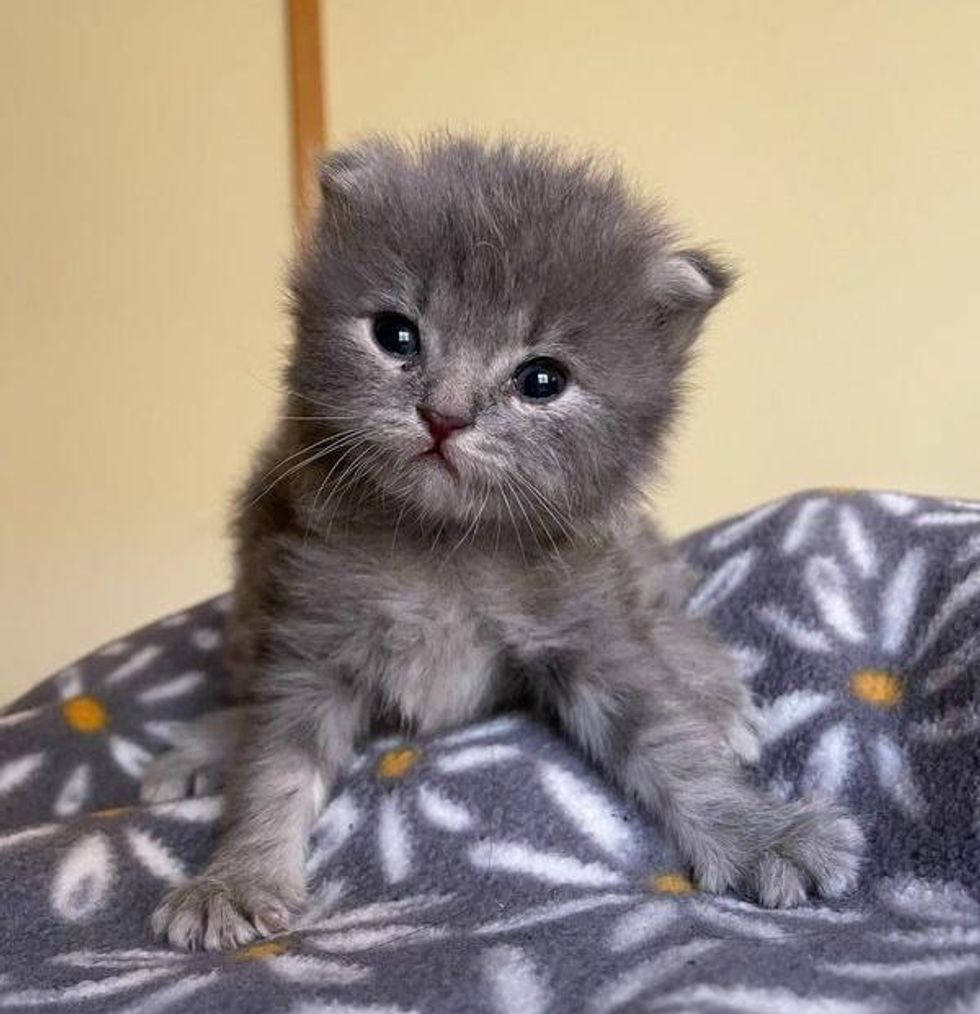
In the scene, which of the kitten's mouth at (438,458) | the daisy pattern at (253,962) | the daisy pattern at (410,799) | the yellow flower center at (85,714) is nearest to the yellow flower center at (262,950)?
the daisy pattern at (253,962)

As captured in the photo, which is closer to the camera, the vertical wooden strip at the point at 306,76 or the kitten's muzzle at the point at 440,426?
the kitten's muzzle at the point at 440,426

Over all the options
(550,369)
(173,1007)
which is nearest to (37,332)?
(550,369)

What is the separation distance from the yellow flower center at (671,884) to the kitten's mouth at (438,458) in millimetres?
366

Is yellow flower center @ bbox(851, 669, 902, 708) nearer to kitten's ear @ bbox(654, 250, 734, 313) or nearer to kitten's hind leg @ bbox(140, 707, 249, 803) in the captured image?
kitten's ear @ bbox(654, 250, 734, 313)

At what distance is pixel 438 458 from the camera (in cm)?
91

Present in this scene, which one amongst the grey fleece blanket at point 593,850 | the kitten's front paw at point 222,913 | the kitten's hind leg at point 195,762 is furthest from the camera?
the kitten's hind leg at point 195,762

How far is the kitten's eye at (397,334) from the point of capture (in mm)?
936

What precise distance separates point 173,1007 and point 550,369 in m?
0.54

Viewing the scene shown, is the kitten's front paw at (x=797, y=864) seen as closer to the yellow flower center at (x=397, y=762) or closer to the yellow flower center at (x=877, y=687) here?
the yellow flower center at (x=877, y=687)

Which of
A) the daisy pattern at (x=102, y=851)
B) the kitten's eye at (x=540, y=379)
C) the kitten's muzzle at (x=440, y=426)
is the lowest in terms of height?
the daisy pattern at (x=102, y=851)

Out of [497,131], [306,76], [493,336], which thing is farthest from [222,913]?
[306,76]

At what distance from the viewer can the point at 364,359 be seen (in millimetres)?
938

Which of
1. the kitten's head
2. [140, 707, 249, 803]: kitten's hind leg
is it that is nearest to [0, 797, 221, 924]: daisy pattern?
[140, 707, 249, 803]: kitten's hind leg

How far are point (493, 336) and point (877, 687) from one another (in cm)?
48
